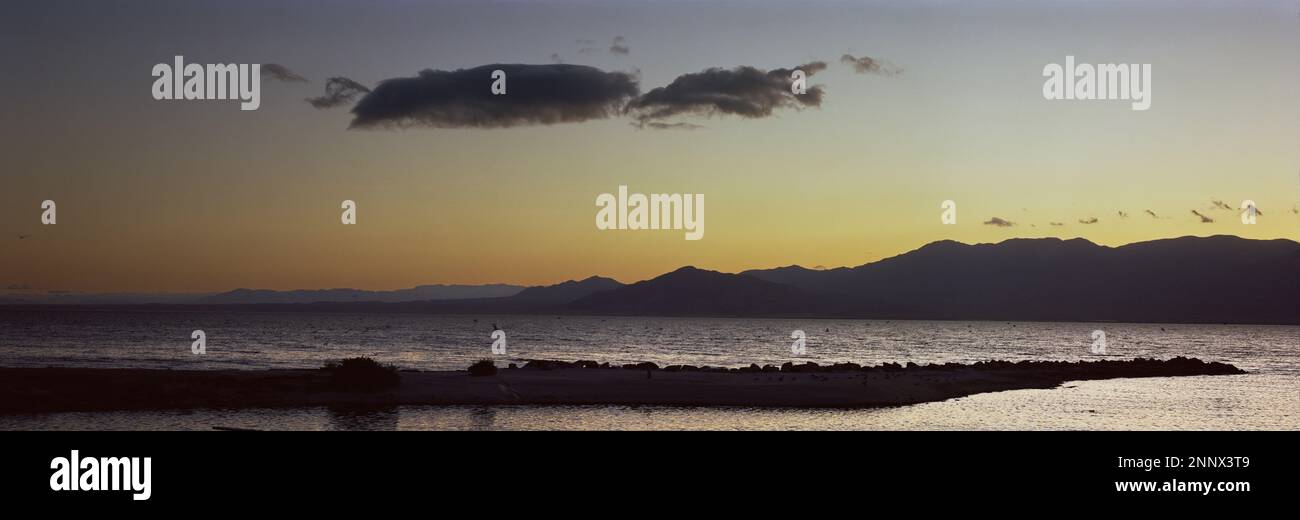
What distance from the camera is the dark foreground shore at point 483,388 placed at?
41656 millimetres

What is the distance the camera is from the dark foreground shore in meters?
41.7

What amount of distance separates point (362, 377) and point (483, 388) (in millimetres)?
6080

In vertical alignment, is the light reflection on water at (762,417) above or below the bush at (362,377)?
below

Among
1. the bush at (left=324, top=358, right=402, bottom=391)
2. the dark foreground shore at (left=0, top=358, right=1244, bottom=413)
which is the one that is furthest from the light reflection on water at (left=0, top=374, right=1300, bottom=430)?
the bush at (left=324, top=358, right=402, bottom=391)

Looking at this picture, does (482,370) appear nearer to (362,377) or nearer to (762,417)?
(362,377)

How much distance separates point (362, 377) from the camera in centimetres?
4734

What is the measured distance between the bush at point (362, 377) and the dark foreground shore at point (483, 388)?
384 mm

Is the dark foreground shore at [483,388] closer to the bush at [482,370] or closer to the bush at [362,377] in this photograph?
the bush at [362,377]

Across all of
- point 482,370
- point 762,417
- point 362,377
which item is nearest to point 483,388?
point 362,377

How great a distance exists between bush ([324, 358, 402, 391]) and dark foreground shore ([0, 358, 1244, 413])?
0.38 meters
